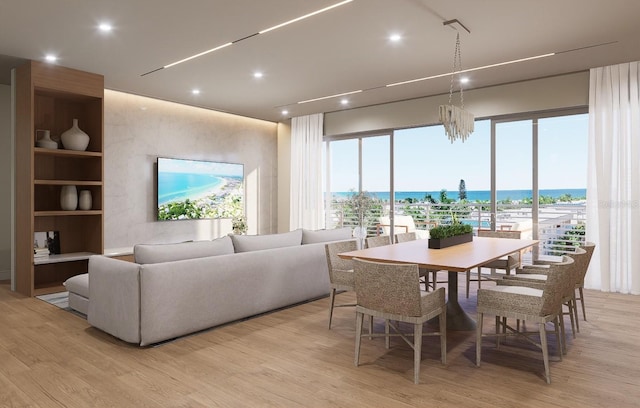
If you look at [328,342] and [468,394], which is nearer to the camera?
[468,394]

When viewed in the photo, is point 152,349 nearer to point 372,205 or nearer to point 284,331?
point 284,331

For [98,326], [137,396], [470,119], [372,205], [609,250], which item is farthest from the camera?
[372,205]

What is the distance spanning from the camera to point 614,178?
212 inches

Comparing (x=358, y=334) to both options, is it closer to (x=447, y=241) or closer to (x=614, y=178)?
(x=447, y=241)

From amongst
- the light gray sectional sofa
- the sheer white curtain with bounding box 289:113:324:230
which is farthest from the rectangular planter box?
the sheer white curtain with bounding box 289:113:324:230

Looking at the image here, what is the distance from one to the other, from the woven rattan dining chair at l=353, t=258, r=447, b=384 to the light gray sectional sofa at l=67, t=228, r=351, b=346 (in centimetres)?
142

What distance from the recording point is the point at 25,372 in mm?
2875

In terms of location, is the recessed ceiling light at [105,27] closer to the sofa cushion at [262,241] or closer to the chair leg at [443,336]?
the sofa cushion at [262,241]

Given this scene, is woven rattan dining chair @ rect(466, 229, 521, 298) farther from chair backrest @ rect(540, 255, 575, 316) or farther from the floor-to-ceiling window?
chair backrest @ rect(540, 255, 575, 316)

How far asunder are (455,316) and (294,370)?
1711mm

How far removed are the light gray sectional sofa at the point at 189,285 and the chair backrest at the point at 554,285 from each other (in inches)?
96.8

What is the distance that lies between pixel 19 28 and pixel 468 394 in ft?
16.3

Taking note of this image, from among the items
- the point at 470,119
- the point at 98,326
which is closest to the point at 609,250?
the point at 470,119

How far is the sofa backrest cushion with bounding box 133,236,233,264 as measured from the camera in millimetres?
3486
